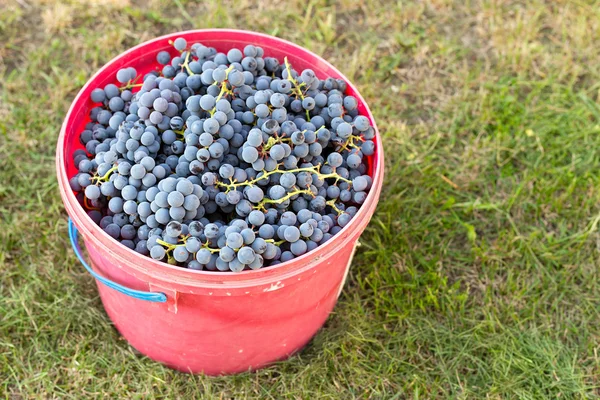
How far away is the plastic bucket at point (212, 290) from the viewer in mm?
1478

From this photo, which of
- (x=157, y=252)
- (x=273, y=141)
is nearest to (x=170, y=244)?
(x=157, y=252)

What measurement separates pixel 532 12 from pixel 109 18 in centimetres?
215

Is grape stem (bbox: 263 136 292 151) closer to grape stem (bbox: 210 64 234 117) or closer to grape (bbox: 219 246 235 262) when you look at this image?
grape stem (bbox: 210 64 234 117)

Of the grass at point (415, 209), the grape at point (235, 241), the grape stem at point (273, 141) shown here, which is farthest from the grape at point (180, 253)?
the grass at point (415, 209)

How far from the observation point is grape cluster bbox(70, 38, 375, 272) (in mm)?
1487

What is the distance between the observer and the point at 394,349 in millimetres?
2100

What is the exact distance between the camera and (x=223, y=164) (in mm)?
1571

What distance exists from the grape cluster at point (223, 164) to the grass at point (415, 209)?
25.2 inches

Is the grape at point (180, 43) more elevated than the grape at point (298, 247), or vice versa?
the grape at point (180, 43)

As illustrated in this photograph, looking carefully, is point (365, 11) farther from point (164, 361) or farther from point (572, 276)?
point (164, 361)

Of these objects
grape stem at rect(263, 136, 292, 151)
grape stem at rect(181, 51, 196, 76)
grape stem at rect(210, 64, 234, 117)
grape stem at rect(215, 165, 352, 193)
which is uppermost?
grape stem at rect(210, 64, 234, 117)

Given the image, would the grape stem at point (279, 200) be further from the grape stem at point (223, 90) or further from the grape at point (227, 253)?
the grape stem at point (223, 90)

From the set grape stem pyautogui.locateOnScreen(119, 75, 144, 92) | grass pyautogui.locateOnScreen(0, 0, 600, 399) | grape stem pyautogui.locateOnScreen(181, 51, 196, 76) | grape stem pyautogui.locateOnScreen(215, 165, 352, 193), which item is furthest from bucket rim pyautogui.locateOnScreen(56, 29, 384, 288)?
grass pyautogui.locateOnScreen(0, 0, 600, 399)

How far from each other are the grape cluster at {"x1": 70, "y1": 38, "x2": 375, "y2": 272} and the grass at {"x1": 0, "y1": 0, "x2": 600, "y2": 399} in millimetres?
639
